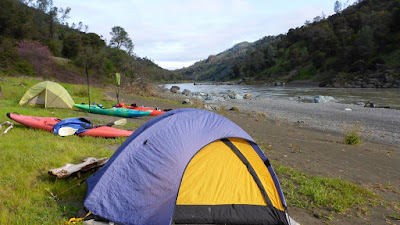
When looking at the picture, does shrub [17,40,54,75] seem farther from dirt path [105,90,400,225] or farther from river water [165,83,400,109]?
dirt path [105,90,400,225]

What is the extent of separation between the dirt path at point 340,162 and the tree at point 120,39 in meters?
59.7

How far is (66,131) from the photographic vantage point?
8.16m

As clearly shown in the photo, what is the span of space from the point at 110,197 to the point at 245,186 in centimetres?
209

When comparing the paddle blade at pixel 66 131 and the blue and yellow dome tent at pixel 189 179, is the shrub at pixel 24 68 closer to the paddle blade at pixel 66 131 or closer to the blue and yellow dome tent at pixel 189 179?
the paddle blade at pixel 66 131

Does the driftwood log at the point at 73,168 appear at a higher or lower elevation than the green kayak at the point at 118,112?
lower

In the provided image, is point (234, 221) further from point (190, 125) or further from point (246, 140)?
point (190, 125)

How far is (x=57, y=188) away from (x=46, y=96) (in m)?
11.1

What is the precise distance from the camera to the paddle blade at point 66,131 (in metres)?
8.02

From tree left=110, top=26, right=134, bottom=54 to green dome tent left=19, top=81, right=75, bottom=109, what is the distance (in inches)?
2066

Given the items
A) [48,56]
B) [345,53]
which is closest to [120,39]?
[48,56]

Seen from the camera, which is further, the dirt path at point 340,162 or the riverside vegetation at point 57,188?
the dirt path at point 340,162

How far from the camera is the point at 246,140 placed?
4.50m

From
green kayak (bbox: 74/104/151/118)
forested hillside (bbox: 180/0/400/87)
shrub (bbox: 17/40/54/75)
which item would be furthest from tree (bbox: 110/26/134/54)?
green kayak (bbox: 74/104/151/118)

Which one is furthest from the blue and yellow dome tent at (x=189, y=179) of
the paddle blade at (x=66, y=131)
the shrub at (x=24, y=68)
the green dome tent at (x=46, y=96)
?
the shrub at (x=24, y=68)
